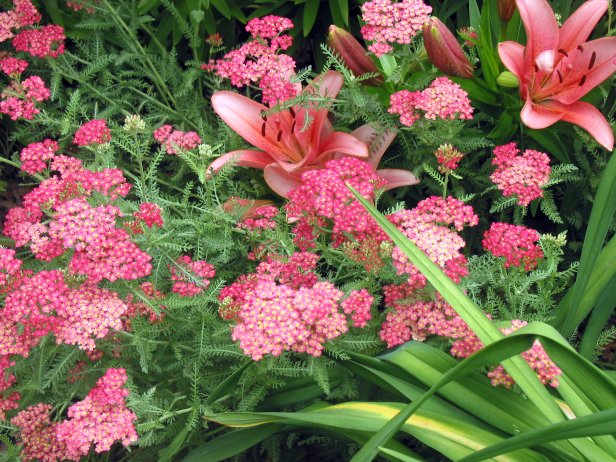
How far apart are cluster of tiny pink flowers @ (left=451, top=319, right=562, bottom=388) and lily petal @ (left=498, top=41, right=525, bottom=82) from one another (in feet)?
2.42

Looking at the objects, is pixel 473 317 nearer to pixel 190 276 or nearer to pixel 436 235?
pixel 436 235

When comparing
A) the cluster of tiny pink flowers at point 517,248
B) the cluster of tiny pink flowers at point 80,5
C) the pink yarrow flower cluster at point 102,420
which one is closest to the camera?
the pink yarrow flower cluster at point 102,420

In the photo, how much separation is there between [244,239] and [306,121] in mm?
352

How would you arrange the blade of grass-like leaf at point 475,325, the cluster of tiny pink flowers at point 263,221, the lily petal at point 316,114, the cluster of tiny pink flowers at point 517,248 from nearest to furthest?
1. the blade of grass-like leaf at point 475,325
2. the cluster of tiny pink flowers at point 517,248
3. the cluster of tiny pink flowers at point 263,221
4. the lily petal at point 316,114

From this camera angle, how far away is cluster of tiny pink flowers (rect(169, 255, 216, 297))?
1.74 metres

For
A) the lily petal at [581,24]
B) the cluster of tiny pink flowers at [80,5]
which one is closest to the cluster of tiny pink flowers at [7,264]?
the cluster of tiny pink flowers at [80,5]

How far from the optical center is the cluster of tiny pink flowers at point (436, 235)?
1.66 metres

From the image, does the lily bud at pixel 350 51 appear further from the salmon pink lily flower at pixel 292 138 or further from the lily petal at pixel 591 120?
the lily petal at pixel 591 120

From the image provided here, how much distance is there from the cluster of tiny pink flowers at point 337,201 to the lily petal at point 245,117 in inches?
17.8

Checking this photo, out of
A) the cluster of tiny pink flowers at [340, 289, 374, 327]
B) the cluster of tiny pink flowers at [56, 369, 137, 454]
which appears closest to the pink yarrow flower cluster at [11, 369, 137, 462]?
the cluster of tiny pink flowers at [56, 369, 137, 454]

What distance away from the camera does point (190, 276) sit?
1777 millimetres

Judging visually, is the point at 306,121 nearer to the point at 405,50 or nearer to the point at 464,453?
the point at 405,50

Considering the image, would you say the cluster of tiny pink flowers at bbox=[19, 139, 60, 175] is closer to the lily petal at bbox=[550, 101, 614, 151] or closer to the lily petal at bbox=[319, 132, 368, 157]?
the lily petal at bbox=[319, 132, 368, 157]

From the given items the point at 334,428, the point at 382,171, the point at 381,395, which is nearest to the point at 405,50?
the point at 382,171
